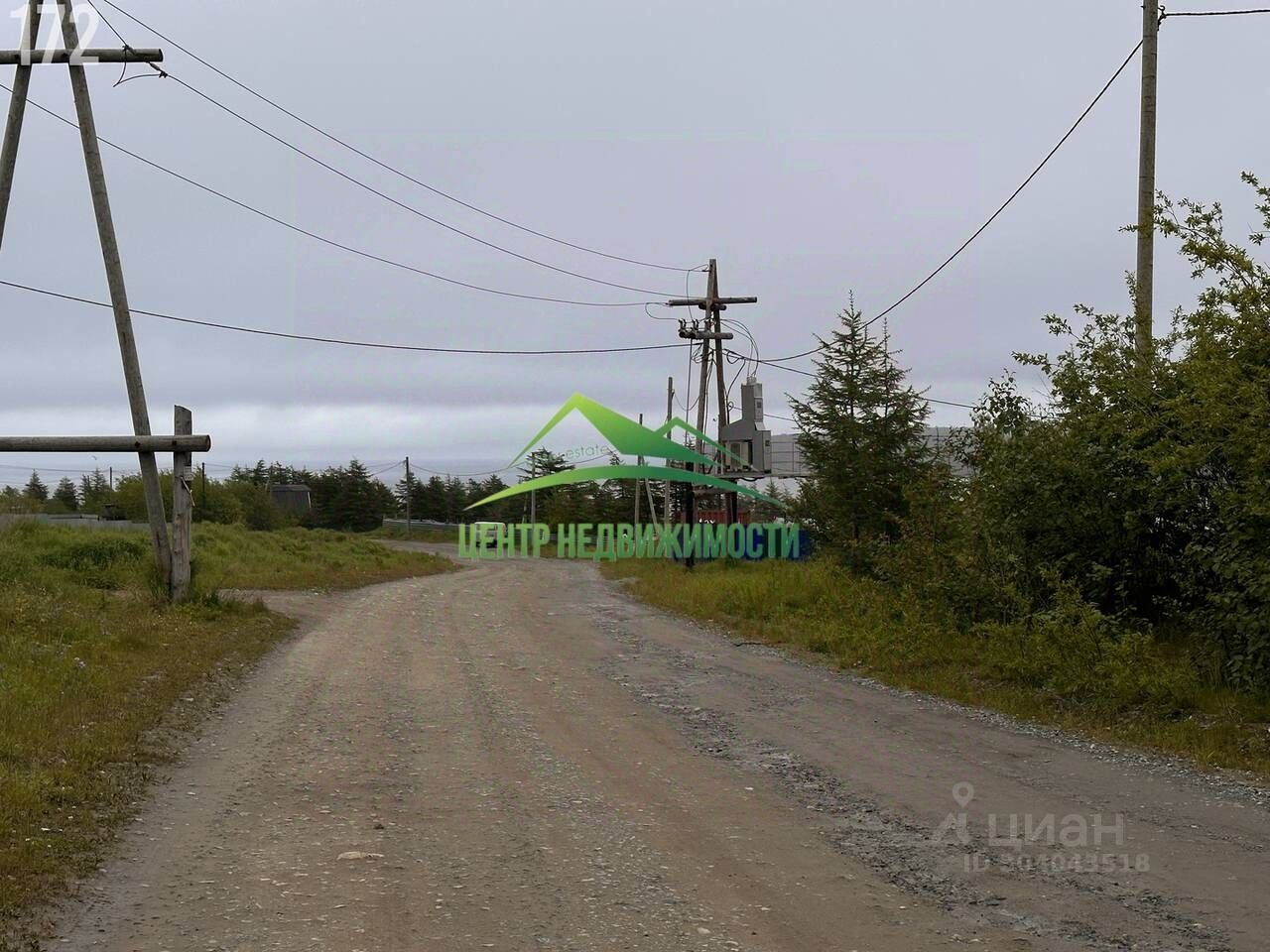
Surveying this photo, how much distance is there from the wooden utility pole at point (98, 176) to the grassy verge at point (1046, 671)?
970 cm

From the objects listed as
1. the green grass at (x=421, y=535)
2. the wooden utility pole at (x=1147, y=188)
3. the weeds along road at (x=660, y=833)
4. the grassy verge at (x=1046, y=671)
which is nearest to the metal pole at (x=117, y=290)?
the weeds along road at (x=660, y=833)

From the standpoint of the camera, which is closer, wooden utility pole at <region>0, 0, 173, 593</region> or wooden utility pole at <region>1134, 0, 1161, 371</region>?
wooden utility pole at <region>1134, 0, 1161, 371</region>

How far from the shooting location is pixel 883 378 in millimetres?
25562

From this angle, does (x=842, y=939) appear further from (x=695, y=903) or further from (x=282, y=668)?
(x=282, y=668)

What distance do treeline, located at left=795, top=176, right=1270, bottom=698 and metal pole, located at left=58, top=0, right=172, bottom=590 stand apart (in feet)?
37.7

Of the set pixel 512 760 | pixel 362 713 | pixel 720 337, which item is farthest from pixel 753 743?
pixel 720 337

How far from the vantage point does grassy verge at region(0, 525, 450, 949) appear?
6520mm

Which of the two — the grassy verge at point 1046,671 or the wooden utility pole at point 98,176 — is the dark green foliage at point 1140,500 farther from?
the wooden utility pole at point 98,176

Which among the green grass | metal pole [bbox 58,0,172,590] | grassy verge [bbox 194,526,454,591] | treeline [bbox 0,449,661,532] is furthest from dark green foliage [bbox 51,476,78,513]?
metal pole [bbox 58,0,172,590]

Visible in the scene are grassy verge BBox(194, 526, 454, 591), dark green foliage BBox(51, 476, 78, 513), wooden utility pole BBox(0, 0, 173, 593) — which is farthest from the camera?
dark green foliage BBox(51, 476, 78, 513)

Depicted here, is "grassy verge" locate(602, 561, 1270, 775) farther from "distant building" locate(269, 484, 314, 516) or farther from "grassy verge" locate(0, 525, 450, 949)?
"distant building" locate(269, 484, 314, 516)

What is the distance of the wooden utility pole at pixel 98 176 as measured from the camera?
16.3 metres

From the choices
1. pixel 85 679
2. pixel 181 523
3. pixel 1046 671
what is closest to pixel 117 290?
pixel 181 523

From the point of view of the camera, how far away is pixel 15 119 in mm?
16234
